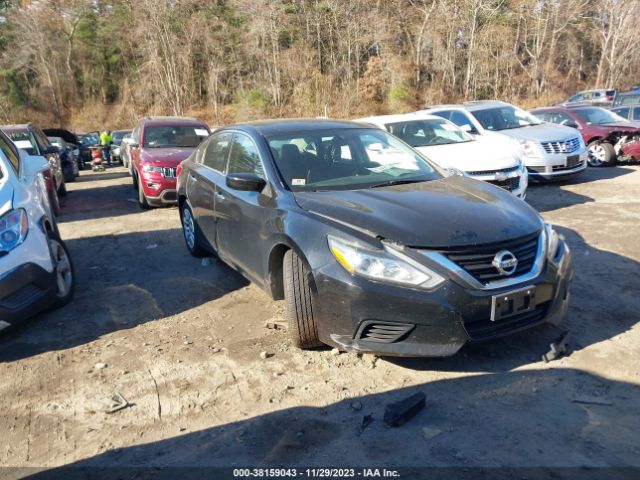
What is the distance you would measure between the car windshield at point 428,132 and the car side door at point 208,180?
13.9ft

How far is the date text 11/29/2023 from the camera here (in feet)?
8.47

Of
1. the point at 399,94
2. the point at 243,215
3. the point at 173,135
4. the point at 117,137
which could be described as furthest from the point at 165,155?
the point at 399,94

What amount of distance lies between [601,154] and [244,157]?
10.8 metres

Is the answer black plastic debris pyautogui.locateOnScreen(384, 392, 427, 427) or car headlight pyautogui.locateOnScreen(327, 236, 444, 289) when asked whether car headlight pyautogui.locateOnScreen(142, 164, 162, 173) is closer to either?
car headlight pyautogui.locateOnScreen(327, 236, 444, 289)

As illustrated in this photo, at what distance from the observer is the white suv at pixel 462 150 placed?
8031 millimetres

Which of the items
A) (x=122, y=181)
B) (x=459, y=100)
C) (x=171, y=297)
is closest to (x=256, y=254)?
(x=171, y=297)

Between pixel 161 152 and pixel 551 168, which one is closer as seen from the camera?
pixel 161 152

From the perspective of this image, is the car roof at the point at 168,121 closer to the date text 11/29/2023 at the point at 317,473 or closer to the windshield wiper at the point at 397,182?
the windshield wiper at the point at 397,182

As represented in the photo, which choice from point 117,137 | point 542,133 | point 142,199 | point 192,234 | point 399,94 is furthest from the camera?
point 399,94

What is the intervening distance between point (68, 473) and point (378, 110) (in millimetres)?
31425

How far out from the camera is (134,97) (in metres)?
39.8

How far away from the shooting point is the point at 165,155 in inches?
387

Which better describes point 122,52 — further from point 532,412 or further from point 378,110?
point 532,412

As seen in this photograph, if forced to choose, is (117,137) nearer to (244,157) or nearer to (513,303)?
(244,157)
